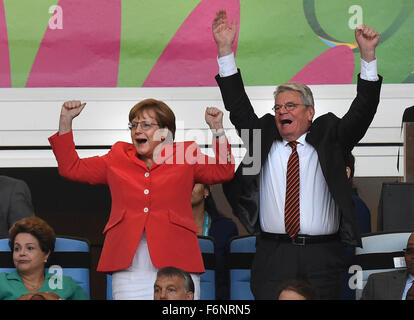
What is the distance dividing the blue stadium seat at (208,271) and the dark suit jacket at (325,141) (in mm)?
441

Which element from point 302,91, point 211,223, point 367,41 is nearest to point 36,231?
point 211,223

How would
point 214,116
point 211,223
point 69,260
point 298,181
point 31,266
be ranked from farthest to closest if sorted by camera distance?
point 211,223 → point 69,260 → point 31,266 → point 298,181 → point 214,116

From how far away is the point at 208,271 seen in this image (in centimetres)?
422

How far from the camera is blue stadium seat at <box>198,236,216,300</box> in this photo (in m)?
4.17

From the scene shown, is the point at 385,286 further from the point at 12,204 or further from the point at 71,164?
the point at 12,204

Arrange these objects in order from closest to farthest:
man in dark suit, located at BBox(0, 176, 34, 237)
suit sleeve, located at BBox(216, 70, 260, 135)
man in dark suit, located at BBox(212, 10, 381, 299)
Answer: man in dark suit, located at BBox(212, 10, 381, 299)
suit sleeve, located at BBox(216, 70, 260, 135)
man in dark suit, located at BBox(0, 176, 34, 237)

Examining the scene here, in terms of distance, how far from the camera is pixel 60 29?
16.3 feet

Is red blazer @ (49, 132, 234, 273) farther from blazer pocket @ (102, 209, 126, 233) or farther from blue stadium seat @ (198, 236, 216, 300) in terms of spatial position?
blue stadium seat @ (198, 236, 216, 300)

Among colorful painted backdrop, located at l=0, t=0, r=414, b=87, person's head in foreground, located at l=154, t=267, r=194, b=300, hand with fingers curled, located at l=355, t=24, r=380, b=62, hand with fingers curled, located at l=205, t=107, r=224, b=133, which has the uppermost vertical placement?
colorful painted backdrop, located at l=0, t=0, r=414, b=87

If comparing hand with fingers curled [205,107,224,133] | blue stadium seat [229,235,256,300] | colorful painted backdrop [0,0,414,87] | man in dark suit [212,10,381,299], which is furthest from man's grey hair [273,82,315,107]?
colorful painted backdrop [0,0,414,87]

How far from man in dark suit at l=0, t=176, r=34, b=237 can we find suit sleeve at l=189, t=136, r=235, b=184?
1203 millimetres

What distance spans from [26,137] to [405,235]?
2.25 metres

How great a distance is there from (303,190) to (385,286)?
721 millimetres

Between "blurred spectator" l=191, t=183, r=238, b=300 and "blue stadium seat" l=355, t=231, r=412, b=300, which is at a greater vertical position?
"blurred spectator" l=191, t=183, r=238, b=300
